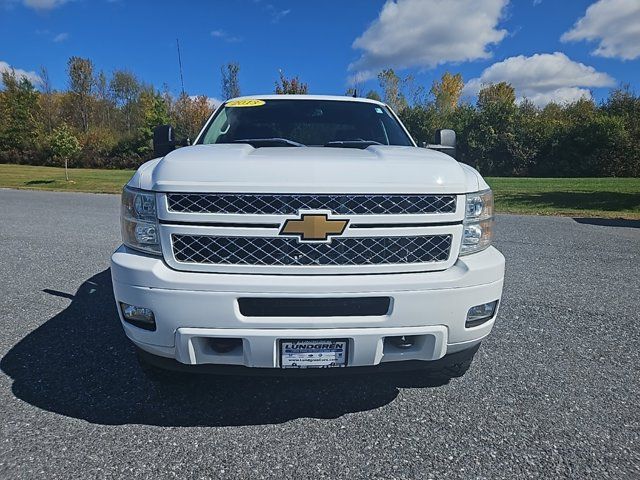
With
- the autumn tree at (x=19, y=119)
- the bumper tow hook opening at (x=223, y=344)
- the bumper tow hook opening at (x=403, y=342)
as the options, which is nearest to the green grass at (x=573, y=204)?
the bumper tow hook opening at (x=403, y=342)

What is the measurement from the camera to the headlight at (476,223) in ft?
7.55

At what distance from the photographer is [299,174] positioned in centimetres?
212

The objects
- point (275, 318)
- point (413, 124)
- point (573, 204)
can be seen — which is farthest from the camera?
point (413, 124)

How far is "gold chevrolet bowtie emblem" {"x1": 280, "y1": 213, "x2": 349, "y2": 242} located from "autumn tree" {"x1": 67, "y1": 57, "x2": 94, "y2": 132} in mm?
55347

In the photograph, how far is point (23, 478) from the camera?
1918 mm

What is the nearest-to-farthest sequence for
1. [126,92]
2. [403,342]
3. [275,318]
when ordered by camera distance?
[275,318] < [403,342] < [126,92]

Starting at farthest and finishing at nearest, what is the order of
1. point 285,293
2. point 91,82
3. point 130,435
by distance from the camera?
point 91,82 < point 130,435 < point 285,293

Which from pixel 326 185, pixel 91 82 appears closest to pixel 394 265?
pixel 326 185

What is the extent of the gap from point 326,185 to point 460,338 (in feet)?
3.46

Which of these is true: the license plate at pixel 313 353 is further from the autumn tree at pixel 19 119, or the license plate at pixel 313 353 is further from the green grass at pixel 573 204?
the autumn tree at pixel 19 119

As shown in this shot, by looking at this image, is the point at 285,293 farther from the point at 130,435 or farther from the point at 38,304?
the point at 38,304

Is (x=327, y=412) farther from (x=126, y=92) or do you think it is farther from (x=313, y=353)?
(x=126, y=92)

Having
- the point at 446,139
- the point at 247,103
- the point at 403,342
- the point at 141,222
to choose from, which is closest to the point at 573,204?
the point at 446,139

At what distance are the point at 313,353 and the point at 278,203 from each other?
75 centimetres
